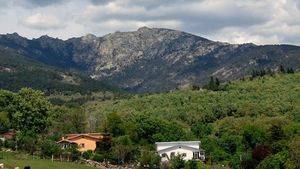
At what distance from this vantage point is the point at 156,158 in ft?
217

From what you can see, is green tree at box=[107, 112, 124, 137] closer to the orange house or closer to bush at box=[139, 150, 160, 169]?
the orange house

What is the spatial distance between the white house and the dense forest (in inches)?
52.8

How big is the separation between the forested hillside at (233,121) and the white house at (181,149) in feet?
4.78

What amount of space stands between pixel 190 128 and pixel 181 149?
21.1m

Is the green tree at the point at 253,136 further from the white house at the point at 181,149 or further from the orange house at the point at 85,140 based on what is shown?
the orange house at the point at 85,140

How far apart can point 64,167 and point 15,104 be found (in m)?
31.0

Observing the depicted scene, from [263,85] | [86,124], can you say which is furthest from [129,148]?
[263,85]

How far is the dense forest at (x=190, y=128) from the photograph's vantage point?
2657 inches

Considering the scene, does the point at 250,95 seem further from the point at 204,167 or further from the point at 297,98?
the point at 204,167

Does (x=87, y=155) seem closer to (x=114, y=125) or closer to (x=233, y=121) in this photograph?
(x=114, y=125)

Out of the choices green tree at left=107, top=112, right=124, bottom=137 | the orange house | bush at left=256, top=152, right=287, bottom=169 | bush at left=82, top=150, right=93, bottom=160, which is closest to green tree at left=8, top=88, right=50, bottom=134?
the orange house

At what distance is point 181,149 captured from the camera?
7812 centimetres

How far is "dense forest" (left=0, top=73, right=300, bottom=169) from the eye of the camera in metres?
67.5

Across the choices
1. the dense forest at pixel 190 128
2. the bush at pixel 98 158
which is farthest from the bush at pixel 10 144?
the bush at pixel 98 158
